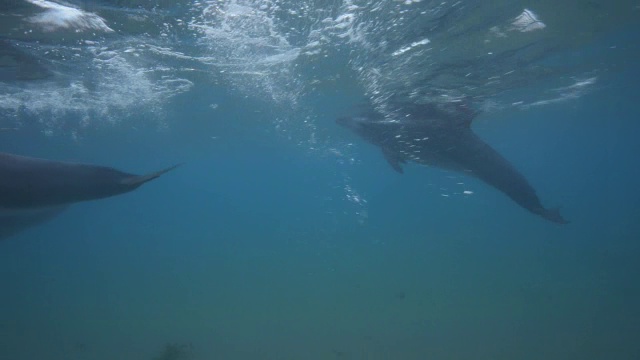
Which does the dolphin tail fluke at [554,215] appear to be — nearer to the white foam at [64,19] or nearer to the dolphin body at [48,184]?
the dolphin body at [48,184]

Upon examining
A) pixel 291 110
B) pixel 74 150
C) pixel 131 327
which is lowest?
pixel 131 327

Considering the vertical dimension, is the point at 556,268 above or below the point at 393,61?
below

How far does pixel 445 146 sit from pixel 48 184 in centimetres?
1123

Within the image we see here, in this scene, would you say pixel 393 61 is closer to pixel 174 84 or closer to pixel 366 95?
pixel 366 95

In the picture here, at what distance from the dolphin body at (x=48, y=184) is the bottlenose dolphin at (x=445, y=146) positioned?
33.0 feet

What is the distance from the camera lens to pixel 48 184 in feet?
16.7

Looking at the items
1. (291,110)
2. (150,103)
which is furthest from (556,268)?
(150,103)

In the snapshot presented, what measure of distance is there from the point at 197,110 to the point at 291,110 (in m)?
7.16

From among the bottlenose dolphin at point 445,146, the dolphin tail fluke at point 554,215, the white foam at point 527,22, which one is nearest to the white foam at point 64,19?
the bottlenose dolphin at point 445,146

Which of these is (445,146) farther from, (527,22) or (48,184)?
(48,184)

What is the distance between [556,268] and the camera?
2662cm

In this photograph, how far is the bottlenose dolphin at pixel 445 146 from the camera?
11359 millimetres

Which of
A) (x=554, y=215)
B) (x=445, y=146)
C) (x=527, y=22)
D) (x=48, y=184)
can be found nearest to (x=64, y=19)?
(x=48, y=184)

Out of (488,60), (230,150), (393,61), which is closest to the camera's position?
(393,61)
